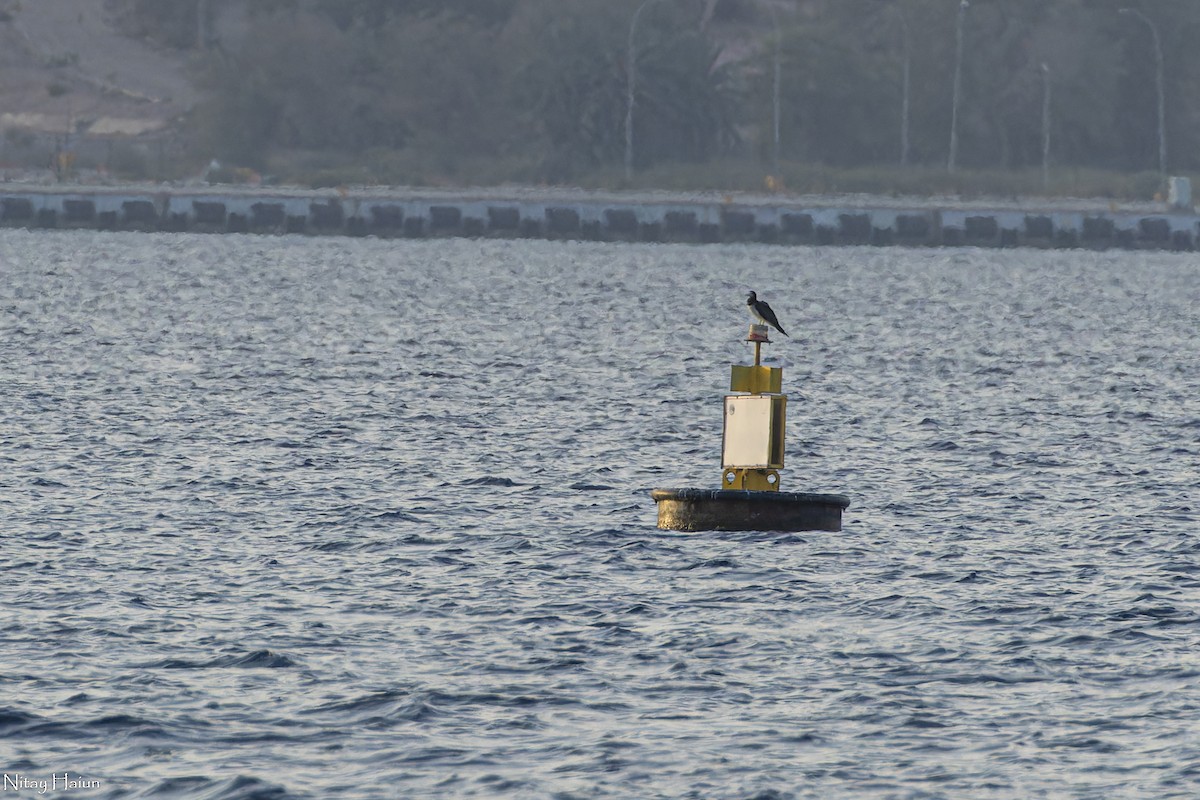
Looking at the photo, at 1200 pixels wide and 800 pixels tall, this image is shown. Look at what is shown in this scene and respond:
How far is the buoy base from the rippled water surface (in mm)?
380

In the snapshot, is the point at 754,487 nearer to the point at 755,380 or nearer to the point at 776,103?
the point at 755,380

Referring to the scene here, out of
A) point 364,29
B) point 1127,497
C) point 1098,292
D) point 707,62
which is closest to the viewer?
point 1127,497

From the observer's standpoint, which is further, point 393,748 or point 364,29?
point 364,29

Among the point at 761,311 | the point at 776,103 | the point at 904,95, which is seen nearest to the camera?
the point at 761,311

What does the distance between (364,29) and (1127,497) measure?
159626 millimetres

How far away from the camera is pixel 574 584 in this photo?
25.5m

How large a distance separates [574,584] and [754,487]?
4.51 metres

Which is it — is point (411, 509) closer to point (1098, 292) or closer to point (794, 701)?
point (794, 701)

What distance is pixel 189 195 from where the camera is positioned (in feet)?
478

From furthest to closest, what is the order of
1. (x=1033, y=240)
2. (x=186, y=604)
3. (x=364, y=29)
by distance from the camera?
(x=364, y=29) → (x=1033, y=240) → (x=186, y=604)

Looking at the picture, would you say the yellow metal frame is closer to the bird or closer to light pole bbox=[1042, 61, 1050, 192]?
the bird

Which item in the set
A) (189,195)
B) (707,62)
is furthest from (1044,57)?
(189,195)

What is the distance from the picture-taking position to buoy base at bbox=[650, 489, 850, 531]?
93.9 ft

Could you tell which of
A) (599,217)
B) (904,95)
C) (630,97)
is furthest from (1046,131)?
(599,217)
